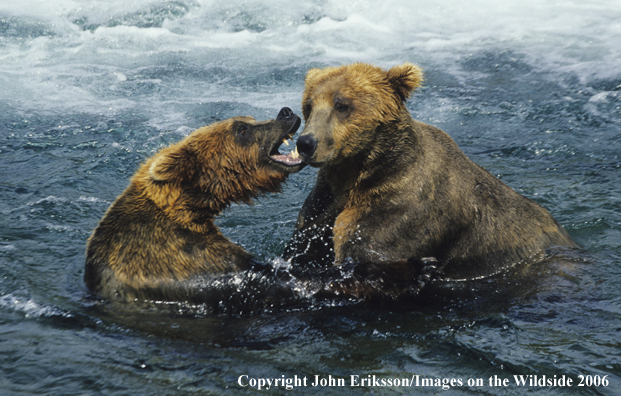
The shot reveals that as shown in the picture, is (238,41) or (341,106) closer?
(341,106)

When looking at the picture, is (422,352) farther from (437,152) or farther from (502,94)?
(502,94)

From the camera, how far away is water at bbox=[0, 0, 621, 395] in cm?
366

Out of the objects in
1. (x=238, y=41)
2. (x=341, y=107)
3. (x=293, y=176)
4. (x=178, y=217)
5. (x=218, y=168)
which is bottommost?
(x=293, y=176)

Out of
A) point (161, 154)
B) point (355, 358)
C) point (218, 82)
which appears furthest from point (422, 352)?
point (218, 82)

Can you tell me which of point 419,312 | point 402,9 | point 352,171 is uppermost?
point 402,9

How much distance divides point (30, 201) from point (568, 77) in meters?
8.46

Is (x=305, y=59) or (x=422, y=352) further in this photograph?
(x=305, y=59)

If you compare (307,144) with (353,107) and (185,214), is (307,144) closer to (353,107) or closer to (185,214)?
(353,107)

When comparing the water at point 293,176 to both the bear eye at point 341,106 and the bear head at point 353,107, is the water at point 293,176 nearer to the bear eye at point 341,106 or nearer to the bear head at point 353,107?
the bear head at point 353,107

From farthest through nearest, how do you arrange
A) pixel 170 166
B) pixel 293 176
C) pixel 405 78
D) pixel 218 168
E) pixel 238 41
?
pixel 238 41 < pixel 293 176 < pixel 218 168 < pixel 405 78 < pixel 170 166

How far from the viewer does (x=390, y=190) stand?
462 cm

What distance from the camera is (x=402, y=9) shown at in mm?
15461

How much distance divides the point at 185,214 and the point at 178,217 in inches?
2.2

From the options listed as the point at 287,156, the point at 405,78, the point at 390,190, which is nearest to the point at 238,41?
the point at 287,156
